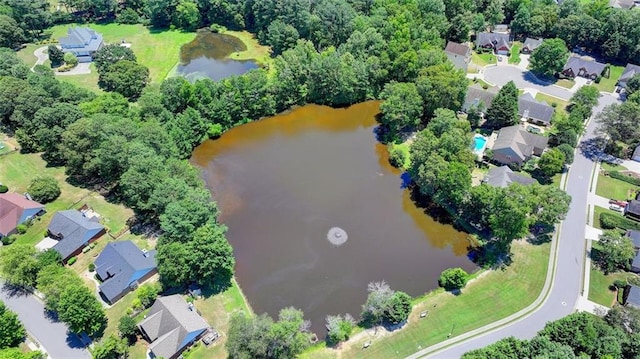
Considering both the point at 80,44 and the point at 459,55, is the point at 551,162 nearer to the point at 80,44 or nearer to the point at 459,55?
the point at 459,55

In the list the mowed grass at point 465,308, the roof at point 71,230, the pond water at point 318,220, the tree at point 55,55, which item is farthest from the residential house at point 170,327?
the tree at point 55,55

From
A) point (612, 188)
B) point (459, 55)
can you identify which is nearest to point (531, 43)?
point (459, 55)

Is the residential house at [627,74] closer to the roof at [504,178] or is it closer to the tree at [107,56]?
the roof at [504,178]

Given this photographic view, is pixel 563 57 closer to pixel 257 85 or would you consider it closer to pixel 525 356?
pixel 257 85

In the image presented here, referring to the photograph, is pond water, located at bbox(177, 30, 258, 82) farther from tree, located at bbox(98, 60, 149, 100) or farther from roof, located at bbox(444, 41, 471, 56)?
roof, located at bbox(444, 41, 471, 56)

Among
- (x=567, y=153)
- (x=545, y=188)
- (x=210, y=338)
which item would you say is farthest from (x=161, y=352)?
(x=567, y=153)

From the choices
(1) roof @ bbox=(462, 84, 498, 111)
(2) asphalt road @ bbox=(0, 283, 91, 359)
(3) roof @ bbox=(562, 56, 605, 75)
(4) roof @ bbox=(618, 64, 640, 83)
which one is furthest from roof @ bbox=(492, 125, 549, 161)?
(2) asphalt road @ bbox=(0, 283, 91, 359)
